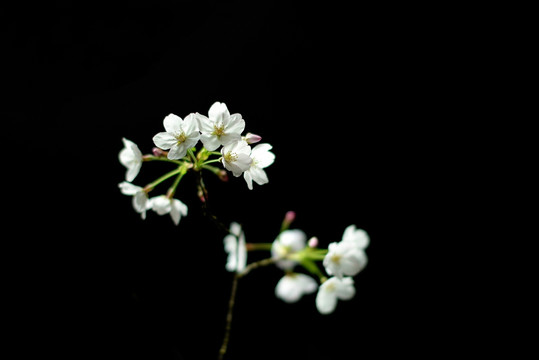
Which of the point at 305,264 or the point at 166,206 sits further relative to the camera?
the point at 166,206

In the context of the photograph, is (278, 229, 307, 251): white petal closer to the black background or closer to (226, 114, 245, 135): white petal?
(226, 114, 245, 135): white petal

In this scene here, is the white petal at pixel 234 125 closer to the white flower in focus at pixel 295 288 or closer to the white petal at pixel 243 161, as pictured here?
the white petal at pixel 243 161

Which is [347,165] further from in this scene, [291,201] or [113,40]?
[113,40]

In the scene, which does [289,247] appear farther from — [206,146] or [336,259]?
[206,146]

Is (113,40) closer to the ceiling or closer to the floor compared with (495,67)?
closer to the floor

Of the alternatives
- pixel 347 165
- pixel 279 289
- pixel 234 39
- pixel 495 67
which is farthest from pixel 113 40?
pixel 495 67

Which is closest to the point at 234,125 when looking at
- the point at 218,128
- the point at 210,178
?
the point at 218,128
